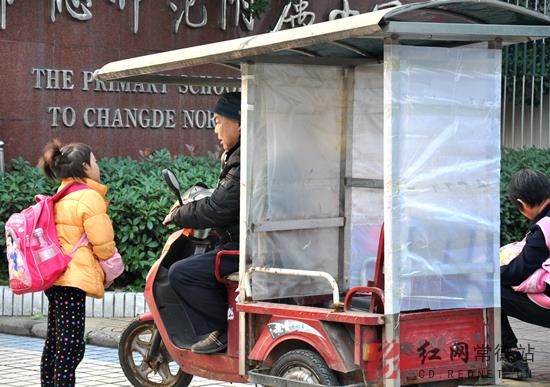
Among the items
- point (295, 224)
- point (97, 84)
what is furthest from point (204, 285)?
point (97, 84)

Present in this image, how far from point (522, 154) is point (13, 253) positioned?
7125mm

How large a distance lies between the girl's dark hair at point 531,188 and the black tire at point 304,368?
1.92 m

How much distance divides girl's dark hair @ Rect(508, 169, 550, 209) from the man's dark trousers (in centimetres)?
179

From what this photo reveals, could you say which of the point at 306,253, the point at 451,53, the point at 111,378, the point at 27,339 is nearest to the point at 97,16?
the point at 27,339

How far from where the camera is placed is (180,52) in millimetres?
6320

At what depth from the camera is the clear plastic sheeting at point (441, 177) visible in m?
5.60

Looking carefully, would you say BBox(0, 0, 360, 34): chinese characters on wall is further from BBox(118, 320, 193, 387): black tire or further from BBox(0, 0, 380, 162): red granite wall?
Answer: BBox(118, 320, 193, 387): black tire

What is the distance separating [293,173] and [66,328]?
1514 millimetres

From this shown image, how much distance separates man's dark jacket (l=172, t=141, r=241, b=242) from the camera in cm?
638

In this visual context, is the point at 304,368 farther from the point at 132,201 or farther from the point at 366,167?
the point at 132,201

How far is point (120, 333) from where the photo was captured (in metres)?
8.98

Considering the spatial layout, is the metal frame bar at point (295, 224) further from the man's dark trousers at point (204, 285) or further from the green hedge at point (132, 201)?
the green hedge at point (132, 201)

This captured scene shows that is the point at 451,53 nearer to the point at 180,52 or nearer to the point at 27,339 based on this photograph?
the point at 180,52

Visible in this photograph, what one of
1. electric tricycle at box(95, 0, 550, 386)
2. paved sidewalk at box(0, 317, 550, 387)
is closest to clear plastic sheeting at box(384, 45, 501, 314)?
electric tricycle at box(95, 0, 550, 386)
